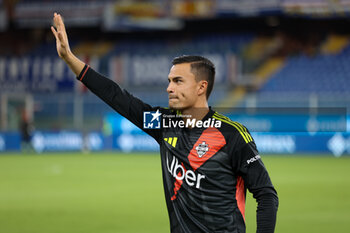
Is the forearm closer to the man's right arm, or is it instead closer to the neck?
the neck

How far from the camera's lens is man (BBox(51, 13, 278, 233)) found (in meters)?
3.44

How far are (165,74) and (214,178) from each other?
29886 mm

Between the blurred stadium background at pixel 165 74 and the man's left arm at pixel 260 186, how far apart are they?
13560mm

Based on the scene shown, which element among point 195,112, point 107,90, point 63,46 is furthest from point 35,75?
point 195,112

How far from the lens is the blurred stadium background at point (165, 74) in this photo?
85.3 feet

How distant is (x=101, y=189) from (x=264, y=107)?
49.3 ft

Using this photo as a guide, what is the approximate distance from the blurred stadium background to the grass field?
39 centimetres

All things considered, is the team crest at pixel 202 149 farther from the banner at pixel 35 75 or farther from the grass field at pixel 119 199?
the banner at pixel 35 75

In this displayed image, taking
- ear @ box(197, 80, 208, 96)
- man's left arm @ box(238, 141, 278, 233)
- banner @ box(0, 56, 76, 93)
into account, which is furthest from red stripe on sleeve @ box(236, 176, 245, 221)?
banner @ box(0, 56, 76, 93)

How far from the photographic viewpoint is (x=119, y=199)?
11477 mm

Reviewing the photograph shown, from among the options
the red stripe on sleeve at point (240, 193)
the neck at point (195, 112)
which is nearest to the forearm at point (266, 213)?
the red stripe on sleeve at point (240, 193)

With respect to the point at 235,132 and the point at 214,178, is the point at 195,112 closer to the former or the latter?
the point at 235,132

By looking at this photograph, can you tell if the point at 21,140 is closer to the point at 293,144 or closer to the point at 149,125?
the point at 293,144

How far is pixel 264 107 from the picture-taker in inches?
1063
